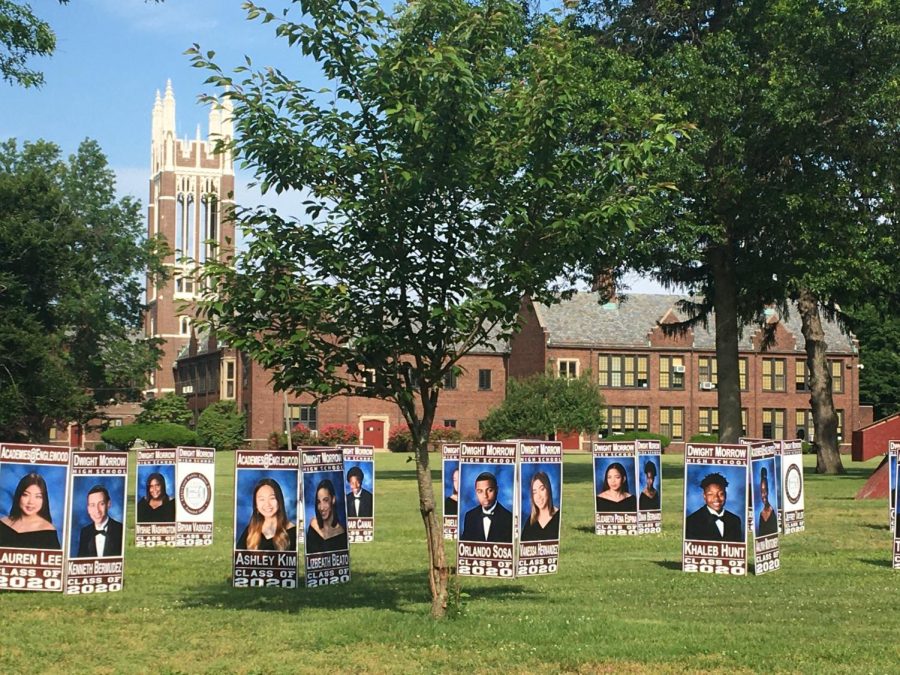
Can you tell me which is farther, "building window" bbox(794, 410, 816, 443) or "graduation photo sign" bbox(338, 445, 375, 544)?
"building window" bbox(794, 410, 816, 443)

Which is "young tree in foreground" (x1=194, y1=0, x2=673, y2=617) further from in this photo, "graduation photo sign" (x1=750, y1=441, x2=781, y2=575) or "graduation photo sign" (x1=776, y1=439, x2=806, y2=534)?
"graduation photo sign" (x1=776, y1=439, x2=806, y2=534)

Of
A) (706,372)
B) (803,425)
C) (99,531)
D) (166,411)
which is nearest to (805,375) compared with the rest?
(803,425)

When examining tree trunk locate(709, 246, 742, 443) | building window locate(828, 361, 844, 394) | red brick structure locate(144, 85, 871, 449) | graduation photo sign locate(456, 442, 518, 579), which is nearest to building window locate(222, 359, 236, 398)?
red brick structure locate(144, 85, 871, 449)

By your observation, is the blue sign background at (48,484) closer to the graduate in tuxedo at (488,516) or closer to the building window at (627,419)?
the graduate in tuxedo at (488,516)

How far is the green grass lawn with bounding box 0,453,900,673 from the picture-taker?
34.2 ft

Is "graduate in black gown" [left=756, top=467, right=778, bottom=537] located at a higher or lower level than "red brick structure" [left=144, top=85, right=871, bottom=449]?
lower

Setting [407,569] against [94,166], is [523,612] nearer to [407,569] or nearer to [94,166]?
[407,569]

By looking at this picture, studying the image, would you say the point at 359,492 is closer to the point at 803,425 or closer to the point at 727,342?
the point at 727,342

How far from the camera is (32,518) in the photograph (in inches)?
567

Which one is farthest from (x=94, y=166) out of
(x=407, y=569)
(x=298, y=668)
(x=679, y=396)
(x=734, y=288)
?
(x=298, y=668)

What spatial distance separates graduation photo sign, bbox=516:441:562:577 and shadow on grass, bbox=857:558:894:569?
15.8ft

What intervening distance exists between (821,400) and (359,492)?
29.6 m

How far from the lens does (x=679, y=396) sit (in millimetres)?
86625

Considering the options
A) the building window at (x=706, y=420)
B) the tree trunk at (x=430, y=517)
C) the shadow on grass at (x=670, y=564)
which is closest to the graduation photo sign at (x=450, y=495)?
the shadow on grass at (x=670, y=564)
